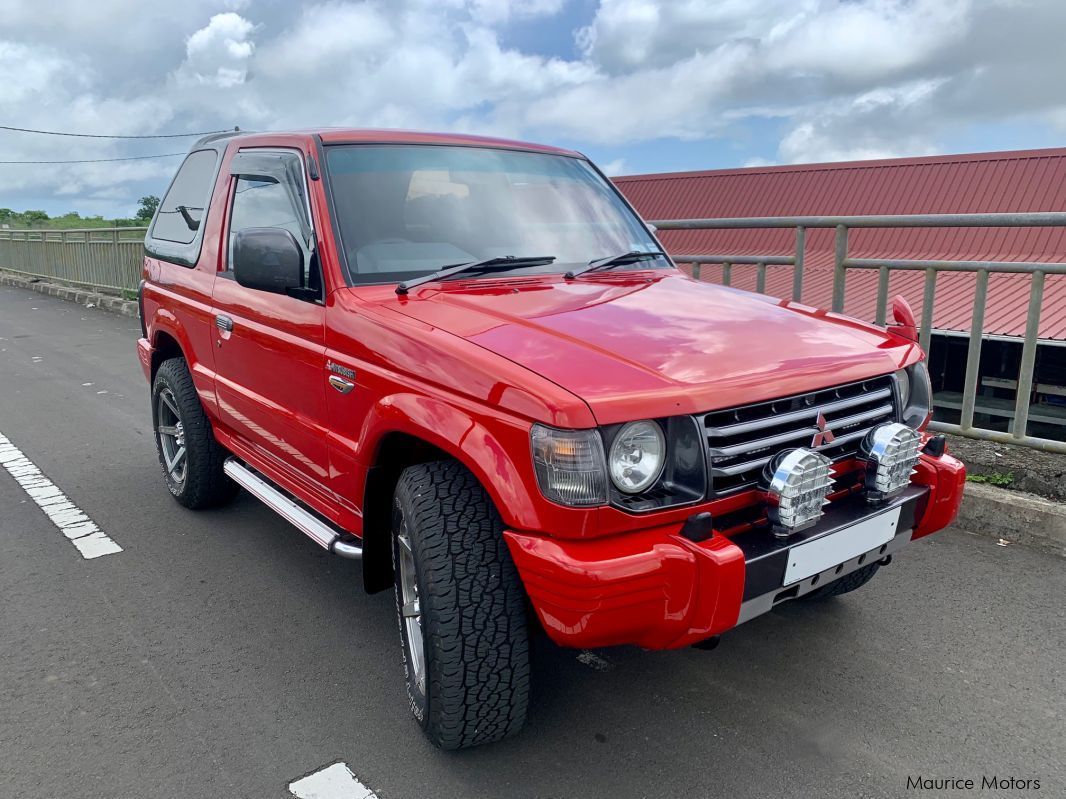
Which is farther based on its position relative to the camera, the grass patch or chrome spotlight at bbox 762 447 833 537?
the grass patch

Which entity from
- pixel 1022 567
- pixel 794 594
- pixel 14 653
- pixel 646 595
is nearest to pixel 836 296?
pixel 1022 567

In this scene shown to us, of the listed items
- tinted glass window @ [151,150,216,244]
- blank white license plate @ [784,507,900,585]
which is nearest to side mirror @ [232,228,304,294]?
tinted glass window @ [151,150,216,244]

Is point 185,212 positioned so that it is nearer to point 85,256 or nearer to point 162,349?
point 162,349

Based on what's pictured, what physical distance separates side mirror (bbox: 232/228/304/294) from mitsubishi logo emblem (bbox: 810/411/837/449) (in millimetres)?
1810

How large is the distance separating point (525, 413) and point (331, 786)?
126cm

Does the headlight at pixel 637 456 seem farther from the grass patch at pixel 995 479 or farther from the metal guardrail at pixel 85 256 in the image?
the metal guardrail at pixel 85 256

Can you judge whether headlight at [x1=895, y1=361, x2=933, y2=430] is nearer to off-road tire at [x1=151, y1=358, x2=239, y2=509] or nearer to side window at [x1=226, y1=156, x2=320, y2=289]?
side window at [x1=226, y1=156, x2=320, y2=289]

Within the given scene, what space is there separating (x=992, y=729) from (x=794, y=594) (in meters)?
0.93

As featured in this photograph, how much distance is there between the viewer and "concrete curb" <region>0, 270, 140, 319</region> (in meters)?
14.6

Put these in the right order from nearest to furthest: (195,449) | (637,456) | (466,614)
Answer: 1. (637,456)
2. (466,614)
3. (195,449)

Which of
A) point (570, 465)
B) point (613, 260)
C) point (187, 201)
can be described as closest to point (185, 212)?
point (187, 201)

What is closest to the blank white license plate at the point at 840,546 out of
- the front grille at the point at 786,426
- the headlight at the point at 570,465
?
the front grille at the point at 786,426

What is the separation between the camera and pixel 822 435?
2518 millimetres

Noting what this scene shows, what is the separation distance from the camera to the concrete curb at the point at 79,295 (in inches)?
575
